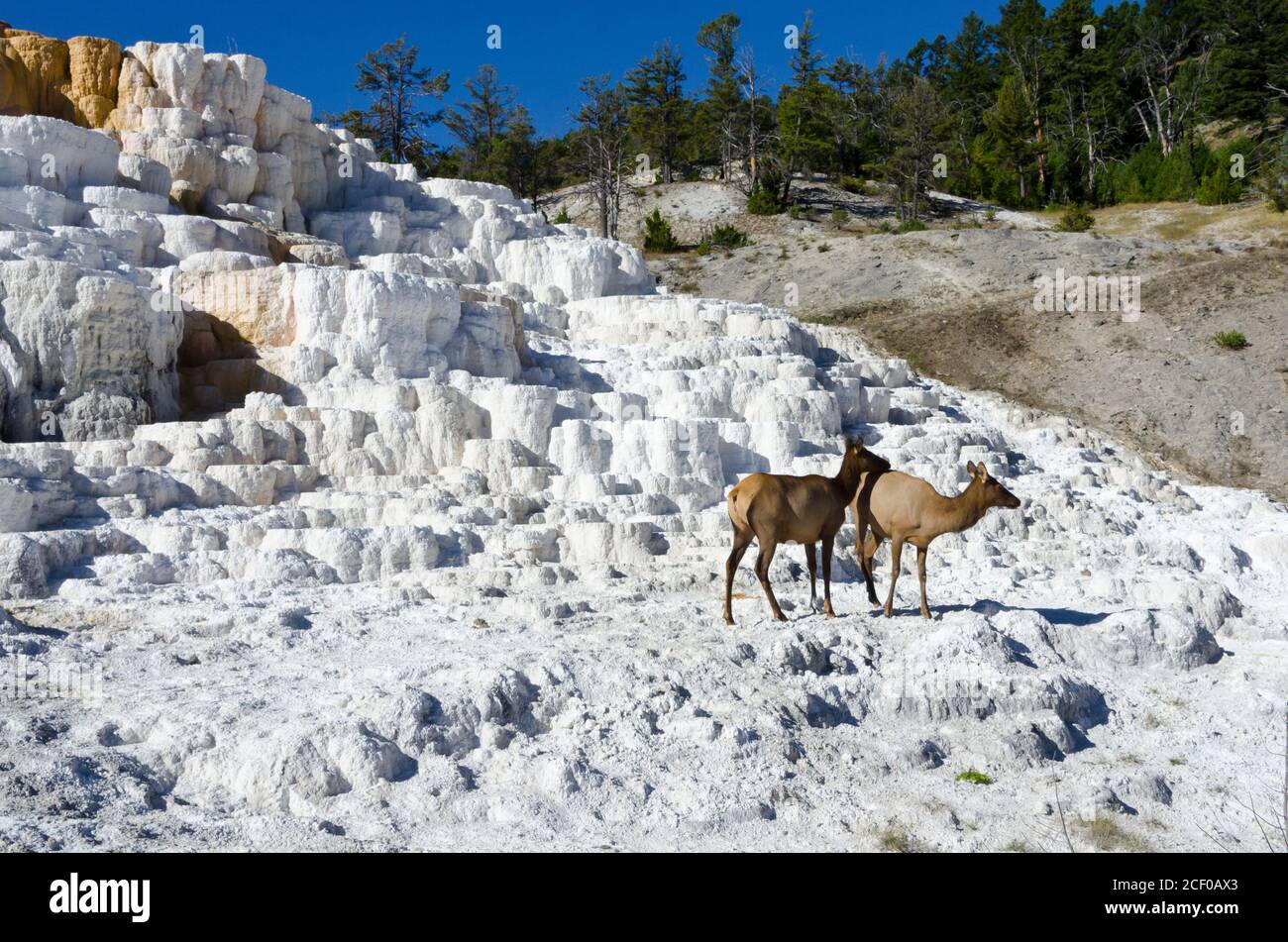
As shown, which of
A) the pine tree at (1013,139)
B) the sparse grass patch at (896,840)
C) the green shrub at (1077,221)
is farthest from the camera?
the pine tree at (1013,139)

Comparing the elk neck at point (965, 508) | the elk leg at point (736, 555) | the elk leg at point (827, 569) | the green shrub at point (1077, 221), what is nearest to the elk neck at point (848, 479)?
the elk leg at point (827, 569)

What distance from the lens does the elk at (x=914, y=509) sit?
845 cm

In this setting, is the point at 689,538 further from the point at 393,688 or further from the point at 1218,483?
the point at 1218,483

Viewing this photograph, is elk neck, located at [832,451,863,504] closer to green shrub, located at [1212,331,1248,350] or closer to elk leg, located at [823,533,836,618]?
elk leg, located at [823,533,836,618]

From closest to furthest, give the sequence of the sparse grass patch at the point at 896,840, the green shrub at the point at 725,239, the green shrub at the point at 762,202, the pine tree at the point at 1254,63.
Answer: the sparse grass patch at the point at 896,840, the green shrub at the point at 725,239, the pine tree at the point at 1254,63, the green shrub at the point at 762,202

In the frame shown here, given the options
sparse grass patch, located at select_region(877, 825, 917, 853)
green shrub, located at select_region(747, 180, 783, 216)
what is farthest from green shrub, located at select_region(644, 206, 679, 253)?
sparse grass patch, located at select_region(877, 825, 917, 853)

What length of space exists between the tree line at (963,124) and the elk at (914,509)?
28261 millimetres

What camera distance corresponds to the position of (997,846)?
224 inches

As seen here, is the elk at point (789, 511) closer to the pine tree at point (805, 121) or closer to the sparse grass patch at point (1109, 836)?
the sparse grass patch at point (1109, 836)

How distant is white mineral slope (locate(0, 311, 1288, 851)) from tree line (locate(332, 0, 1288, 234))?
27840 millimetres

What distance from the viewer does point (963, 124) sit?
4684 centimetres

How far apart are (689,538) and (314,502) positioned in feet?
13.5

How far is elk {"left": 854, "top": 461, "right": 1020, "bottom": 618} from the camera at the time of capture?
845 cm

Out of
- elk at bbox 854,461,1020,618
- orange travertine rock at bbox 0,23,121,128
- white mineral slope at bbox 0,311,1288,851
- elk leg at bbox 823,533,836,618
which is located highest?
orange travertine rock at bbox 0,23,121,128
